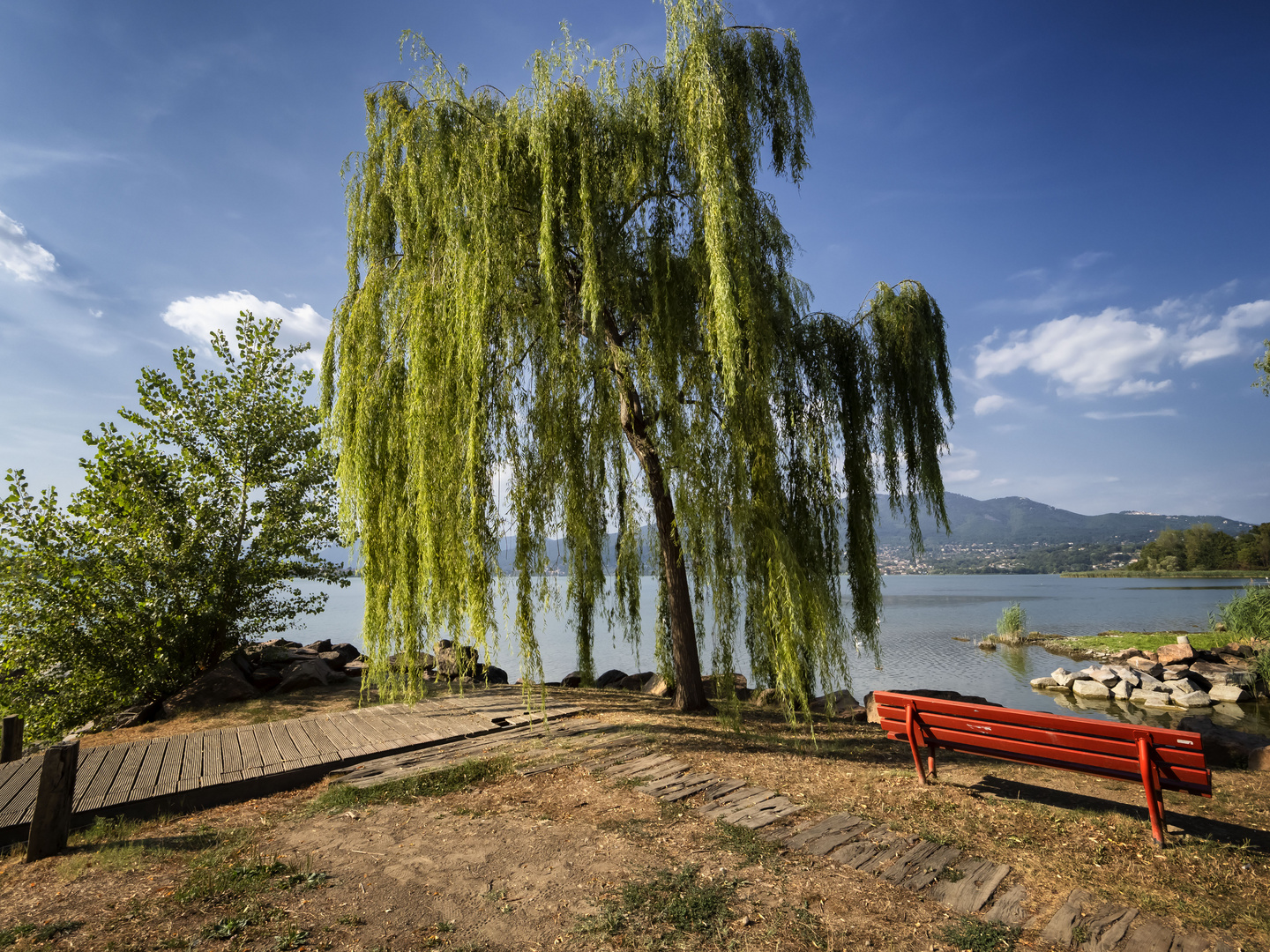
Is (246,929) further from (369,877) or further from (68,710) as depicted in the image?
(68,710)

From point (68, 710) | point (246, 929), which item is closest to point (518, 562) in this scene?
point (246, 929)

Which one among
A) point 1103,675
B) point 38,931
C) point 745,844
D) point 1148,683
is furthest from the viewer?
point 1103,675

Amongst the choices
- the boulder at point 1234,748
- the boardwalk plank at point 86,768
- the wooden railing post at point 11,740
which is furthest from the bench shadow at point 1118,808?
the wooden railing post at point 11,740

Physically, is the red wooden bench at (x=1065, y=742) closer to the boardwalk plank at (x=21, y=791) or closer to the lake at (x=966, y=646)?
the lake at (x=966, y=646)

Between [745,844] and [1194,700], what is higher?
[745,844]

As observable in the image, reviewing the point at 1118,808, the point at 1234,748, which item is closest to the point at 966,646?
the point at 1234,748

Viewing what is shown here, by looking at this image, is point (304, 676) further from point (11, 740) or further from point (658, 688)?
point (658, 688)

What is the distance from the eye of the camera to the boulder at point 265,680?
9352mm

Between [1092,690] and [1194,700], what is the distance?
5.62 ft

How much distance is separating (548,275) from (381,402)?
90.9 inches

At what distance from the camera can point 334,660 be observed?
10.9m

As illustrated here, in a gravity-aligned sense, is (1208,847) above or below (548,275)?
below

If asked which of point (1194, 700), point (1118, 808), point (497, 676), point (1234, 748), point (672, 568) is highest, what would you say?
point (672, 568)

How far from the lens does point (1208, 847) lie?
3.65 metres
